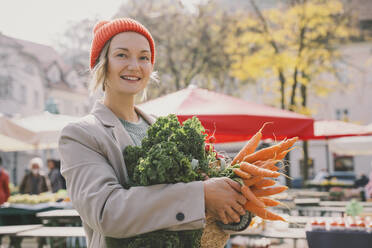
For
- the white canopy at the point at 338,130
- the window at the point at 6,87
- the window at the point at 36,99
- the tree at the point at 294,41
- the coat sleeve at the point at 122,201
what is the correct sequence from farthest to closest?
the window at the point at 36,99 → the window at the point at 6,87 → the tree at the point at 294,41 → the white canopy at the point at 338,130 → the coat sleeve at the point at 122,201

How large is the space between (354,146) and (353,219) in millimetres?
13622

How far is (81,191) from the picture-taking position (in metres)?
1.57

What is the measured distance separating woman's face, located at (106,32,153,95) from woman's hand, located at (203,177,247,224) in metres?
0.65

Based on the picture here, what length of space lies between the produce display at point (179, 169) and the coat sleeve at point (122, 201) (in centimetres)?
4

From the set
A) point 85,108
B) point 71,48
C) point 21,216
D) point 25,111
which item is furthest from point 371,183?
point 85,108

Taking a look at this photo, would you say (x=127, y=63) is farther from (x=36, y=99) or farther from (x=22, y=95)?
(x=36, y=99)

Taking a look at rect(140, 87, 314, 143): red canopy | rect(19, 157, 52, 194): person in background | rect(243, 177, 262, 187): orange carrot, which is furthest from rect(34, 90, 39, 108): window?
rect(243, 177, 262, 187): orange carrot

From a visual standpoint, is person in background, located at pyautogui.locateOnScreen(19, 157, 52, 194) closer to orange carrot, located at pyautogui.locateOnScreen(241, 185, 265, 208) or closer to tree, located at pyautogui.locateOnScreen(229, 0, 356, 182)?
tree, located at pyautogui.locateOnScreen(229, 0, 356, 182)

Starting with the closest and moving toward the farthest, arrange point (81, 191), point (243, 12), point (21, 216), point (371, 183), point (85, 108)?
point (81, 191) → point (21, 216) → point (371, 183) → point (243, 12) → point (85, 108)

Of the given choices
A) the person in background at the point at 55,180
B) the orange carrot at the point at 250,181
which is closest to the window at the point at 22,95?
the person in background at the point at 55,180

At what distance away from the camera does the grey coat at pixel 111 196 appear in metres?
1.52

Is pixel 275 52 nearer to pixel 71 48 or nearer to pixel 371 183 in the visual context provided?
pixel 371 183

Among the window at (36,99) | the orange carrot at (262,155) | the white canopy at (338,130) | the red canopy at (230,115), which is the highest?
the window at (36,99)

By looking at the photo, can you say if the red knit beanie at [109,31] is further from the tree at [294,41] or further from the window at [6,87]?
the window at [6,87]
